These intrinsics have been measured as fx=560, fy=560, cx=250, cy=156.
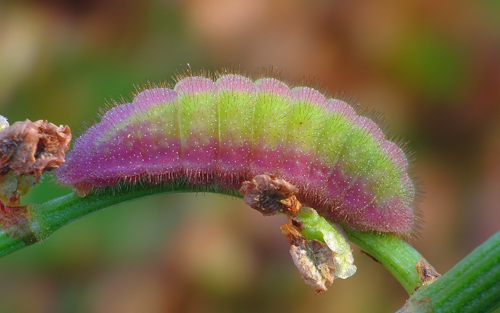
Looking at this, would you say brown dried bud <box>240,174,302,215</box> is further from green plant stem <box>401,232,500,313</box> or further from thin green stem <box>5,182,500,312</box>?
green plant stem <box>401,232,500,313</box>

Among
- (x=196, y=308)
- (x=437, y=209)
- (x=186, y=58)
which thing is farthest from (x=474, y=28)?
(x=196, y=308)

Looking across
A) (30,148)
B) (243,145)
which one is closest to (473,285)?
(243,145)

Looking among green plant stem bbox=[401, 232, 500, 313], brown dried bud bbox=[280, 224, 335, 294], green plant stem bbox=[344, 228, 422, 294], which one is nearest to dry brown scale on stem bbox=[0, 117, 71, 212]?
brown dried bud bbox=[280, 224, 335, 294]

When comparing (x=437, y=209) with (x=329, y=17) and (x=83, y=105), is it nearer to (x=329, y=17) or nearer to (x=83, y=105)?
(x=329, y=17)

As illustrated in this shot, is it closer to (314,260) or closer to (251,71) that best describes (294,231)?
(314,260)

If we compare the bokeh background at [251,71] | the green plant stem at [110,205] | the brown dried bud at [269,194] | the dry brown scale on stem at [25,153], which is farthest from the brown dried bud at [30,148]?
the bokeh background at [251,71]

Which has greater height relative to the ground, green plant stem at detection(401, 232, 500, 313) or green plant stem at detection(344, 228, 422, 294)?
green plant stem at detection(401, 232, 500, 313)

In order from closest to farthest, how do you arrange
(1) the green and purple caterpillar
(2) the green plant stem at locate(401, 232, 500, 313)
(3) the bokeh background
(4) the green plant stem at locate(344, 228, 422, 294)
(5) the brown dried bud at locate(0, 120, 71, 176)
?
(2) the green plant stem at locate(401, 232, 500, 313), (5) the brown dried bud at locate(0, 120, 71, 176), (4) the green plant stem at locate(344, 228, 422, 294), (1) the green and purple caterpillar, (3) the bokeh background
